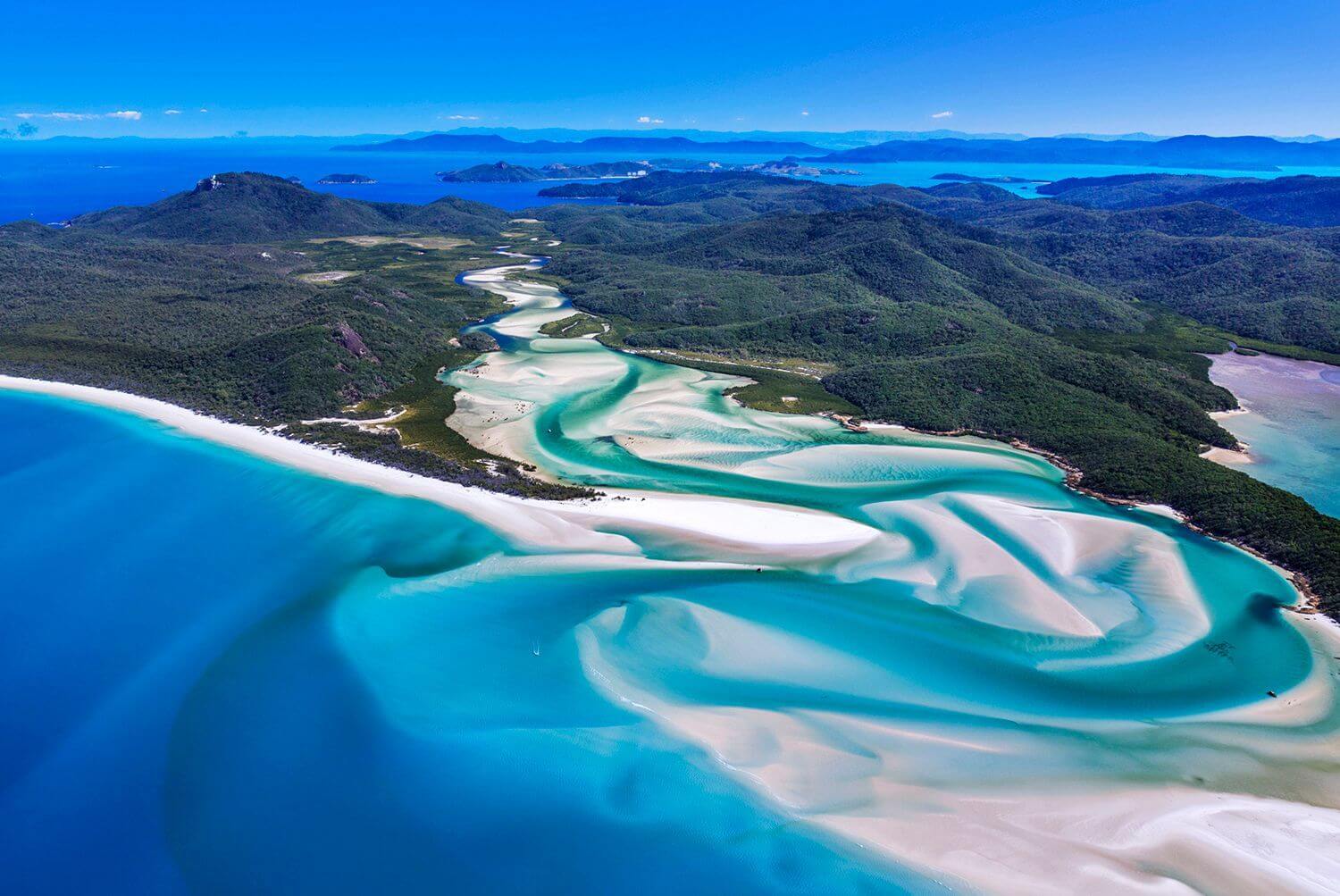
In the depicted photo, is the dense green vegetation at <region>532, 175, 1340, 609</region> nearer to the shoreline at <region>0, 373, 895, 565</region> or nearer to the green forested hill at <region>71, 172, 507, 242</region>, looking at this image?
the shoreline at <region>0, 373, 895, 565</region>

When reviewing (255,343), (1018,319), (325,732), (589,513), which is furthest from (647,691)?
(1018,319)

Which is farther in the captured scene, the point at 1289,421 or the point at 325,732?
the point at 1289,421

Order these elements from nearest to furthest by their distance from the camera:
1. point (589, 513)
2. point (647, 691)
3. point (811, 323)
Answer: point (647, 691)
point (589, 513)
point (811, 323)

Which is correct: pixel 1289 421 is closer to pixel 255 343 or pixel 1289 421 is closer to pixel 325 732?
pixel 325 732

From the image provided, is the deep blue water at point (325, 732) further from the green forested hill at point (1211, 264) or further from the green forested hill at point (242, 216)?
the green forested hill at point (242, 216)

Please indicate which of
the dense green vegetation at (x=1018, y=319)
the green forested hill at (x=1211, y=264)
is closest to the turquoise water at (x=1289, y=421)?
the dense green vegetation at (x=1018, y=319)

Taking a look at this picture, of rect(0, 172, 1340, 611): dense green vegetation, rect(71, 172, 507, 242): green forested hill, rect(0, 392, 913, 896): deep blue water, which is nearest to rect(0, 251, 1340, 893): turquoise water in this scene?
rect(0, 392, 913, 896): deep blue water

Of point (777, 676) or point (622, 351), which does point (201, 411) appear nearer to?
point (622, 351)
